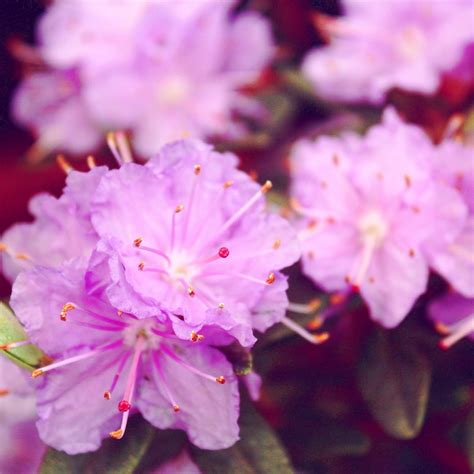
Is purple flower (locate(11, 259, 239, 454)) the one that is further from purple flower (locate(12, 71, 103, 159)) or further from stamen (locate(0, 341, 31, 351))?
purple flower (locate(12, 71, 103, 159))

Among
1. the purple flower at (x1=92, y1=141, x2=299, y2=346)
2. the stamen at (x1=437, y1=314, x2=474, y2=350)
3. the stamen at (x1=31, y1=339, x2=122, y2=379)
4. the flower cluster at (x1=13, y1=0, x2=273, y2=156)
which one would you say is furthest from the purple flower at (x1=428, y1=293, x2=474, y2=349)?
the flower cluster at (x1=13, y1=0, x2=273, y2=156)

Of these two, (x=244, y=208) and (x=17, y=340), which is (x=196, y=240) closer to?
(x=244, y=208)

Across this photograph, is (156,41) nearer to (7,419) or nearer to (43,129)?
(43,129)

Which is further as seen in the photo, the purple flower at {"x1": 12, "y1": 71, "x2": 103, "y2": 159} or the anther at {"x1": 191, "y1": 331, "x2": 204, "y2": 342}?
the purple flower at {"x1": 12, "y1": 71, "x2": 103, "y2": 159}

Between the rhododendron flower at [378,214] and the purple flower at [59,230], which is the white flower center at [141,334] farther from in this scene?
the rhododendron flower at [378,214]

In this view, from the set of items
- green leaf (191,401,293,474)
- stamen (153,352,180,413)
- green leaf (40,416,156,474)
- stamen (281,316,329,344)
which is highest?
stamen (153,352,180,413)

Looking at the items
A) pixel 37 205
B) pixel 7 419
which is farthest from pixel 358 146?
pixel 7 419

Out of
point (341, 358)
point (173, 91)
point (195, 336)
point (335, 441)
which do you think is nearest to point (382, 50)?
point (173, 91)

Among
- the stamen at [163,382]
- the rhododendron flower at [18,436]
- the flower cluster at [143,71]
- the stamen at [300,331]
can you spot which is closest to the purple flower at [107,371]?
the stamen at [163,382]
